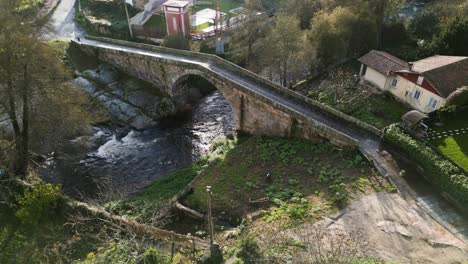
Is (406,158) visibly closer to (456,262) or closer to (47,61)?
(456,262)

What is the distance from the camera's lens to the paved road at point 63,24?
4466 cm

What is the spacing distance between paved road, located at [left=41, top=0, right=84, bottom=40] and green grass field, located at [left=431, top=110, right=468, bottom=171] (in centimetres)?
4190

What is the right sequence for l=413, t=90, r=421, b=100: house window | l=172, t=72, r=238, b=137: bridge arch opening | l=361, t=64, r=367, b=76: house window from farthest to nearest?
l=172, t=72, r=238, b=137: bridge arch opening → l=361, t=64, r=367, b=76: house window → l=413, t=90, r=421, b=100: house window

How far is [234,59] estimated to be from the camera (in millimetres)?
45156

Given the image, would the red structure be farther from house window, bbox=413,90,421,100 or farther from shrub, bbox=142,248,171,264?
shrub, bbox=142,248,171,264

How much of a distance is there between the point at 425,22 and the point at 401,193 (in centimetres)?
2985

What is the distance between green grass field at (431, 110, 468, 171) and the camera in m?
25.2

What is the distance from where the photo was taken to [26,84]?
1003 inches

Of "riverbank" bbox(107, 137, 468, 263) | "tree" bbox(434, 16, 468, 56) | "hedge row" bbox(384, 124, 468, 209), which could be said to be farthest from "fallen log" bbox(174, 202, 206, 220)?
"tree" bbox(434, 16, 468, 56)

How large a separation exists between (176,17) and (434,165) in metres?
34.8

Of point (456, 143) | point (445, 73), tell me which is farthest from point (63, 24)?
point (456, 143)

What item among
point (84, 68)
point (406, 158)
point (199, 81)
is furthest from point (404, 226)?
point (84, 68)

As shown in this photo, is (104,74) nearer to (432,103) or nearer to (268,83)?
(268,83)

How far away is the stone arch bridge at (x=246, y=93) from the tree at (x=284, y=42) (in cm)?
405
